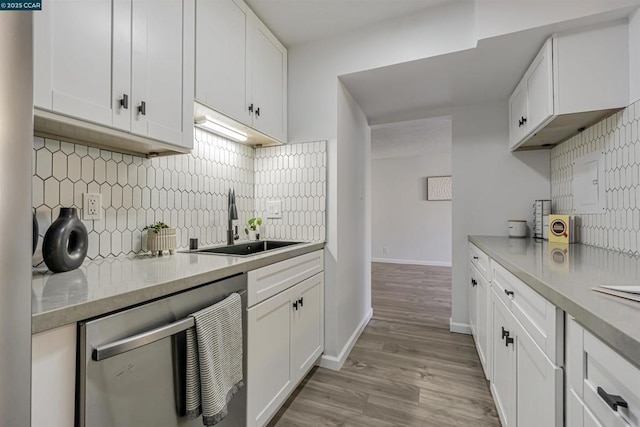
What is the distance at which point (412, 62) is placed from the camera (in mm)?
1919

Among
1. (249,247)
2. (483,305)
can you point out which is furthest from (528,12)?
(249,247)

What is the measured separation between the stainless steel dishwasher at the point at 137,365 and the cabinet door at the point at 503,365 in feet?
4.35

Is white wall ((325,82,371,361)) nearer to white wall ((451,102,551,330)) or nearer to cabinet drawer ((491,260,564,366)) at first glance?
white wall ((451,102,551,330))

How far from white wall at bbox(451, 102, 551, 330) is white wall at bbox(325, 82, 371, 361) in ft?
2.93

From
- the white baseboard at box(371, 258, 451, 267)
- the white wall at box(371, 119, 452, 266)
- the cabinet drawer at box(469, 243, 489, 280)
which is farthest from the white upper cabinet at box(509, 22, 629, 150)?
the white baseboard at box(371, 258, 451, 267)

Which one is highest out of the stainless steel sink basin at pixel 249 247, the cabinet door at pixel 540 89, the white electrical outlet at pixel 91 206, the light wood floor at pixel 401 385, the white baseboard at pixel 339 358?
the cabinet door at pixel 540 89

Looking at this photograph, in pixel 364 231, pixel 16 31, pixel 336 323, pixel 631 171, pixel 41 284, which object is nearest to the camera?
pixel 16 31

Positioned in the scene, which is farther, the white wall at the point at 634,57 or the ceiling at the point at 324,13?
the ceiling at the point at 324,13

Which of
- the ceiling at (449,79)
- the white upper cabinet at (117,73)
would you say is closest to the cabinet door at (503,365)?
the ceiling at (449,79)

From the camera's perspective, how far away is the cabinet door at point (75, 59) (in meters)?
0.86

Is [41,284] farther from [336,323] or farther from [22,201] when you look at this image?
[336,323]

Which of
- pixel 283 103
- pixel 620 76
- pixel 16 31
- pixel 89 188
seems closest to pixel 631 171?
pixel 620 76

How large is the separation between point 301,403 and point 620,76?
253 cm

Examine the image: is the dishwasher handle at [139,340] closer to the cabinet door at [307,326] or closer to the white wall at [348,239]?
the cabinet door at [307,326]
